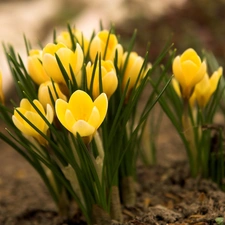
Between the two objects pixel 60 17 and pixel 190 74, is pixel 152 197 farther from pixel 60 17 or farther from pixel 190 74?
pixel 60 17

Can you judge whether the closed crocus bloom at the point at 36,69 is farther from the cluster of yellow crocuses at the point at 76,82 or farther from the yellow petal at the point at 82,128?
the yellow petal at the point at 82,128

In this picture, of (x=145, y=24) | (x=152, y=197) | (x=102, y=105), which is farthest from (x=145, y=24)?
(x=102, y=105)

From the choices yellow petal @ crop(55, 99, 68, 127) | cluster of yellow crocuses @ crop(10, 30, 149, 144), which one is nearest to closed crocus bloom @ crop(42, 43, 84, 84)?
cluster of yellow crocuses @ crop(10, 30, 149, 144)

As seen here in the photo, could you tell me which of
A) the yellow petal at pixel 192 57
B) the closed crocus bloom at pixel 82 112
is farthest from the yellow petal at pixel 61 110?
the yellow petal at pixel 192 57

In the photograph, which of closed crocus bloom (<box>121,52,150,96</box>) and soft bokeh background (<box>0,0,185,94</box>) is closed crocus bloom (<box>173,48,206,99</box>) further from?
soft bokeh background (<box>0,0,185,94</box>)

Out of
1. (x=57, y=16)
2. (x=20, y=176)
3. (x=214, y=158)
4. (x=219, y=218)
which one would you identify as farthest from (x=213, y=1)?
(x=219, y=218)

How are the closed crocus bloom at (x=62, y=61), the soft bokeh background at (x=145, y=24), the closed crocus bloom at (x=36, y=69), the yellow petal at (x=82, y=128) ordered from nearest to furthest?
1. the yellow petal at (x=82, y=128)
2. the closed crocus bloom at (x=62, y=61)
3. the closed crocus bloom at (x=36, y=69)
4. the soft bokeh background at (x=145, y=24)
